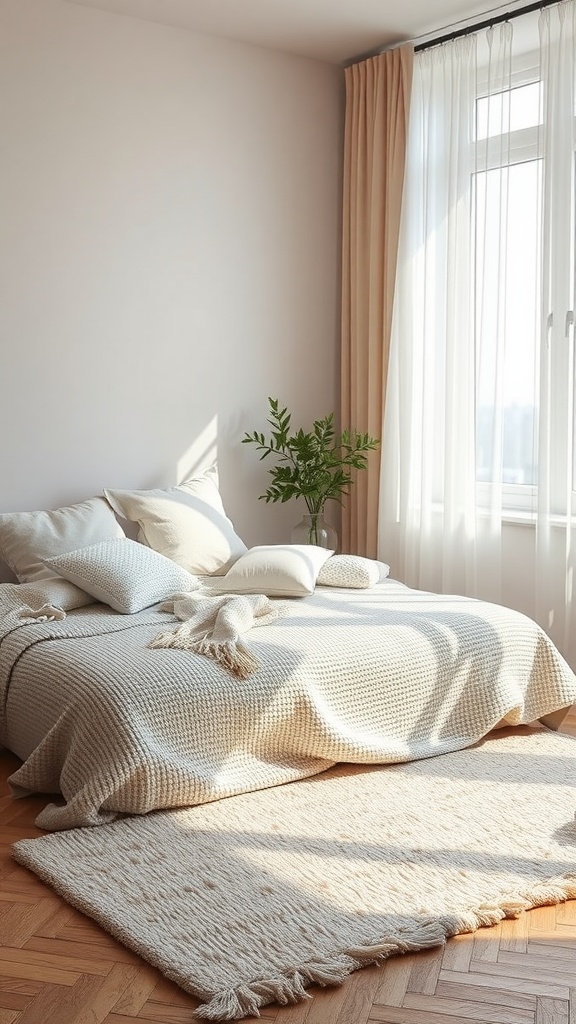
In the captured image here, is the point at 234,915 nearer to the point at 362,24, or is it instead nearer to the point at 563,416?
the point at 563,416

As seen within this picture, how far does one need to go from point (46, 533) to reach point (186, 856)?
1.69m

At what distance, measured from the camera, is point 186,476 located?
4.71 metres

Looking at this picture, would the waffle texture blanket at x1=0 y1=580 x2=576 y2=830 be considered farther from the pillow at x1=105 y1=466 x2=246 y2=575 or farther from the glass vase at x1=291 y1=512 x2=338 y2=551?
the glass vase at x1=291 y1=512 x2=338 y2=551

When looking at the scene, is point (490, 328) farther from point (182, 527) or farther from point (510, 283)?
point (182, 527)

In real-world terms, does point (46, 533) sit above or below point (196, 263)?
below

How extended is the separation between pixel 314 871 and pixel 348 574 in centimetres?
165

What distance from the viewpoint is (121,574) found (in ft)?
11.9

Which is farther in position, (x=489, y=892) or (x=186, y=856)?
(x=186, y=856)

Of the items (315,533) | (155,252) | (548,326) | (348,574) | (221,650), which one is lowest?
(221,650)

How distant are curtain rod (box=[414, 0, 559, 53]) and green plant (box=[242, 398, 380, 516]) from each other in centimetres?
165

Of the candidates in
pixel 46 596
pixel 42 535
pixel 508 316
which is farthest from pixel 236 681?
pixel 508 316

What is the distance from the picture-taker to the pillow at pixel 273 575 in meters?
3.86

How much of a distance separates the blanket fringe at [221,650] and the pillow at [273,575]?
2.13 ft

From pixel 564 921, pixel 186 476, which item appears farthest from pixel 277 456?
pixel 564 921
